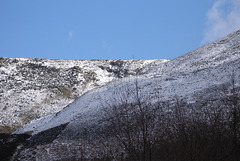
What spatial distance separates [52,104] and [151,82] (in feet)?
73.8

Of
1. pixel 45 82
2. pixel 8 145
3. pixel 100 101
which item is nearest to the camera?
pixel 8 145

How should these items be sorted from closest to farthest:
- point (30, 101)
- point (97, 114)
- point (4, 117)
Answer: point (97, 114)
point (4, 117)
point (30, 101)

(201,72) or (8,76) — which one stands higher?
(8,76)

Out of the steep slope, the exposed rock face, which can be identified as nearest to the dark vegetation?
the exposed rock face

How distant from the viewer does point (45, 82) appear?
162 feet

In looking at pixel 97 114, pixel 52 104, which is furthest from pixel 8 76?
pixel 97 114

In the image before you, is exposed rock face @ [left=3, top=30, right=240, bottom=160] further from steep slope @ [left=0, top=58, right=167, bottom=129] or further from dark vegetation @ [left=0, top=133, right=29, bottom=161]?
steep slope @ [left=0, top=58, right=167, bottom=129]

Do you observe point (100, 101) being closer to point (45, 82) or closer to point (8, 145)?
point (8, 145)

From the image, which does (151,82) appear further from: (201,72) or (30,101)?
(30,101)

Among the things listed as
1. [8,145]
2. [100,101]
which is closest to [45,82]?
[100,101]

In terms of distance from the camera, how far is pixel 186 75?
92.9ft

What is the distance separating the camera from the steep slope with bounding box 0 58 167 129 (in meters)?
38.3

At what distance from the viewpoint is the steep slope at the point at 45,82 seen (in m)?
38.3

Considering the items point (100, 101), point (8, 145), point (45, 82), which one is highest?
point (45, 82)
